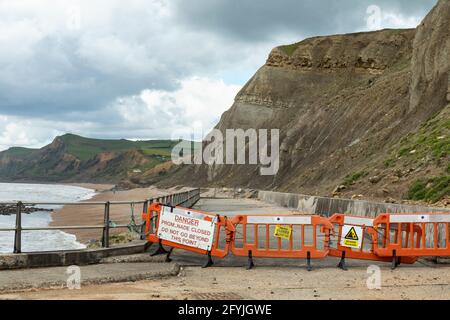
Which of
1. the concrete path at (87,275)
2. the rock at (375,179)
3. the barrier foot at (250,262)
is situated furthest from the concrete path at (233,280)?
the rock at (375,179)

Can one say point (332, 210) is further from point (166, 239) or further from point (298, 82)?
point (298, 82)

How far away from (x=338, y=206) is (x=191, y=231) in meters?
11.4

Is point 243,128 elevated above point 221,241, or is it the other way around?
point 243,128

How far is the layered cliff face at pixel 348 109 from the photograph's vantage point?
29453 mm

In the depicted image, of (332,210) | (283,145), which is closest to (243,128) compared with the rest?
(283,145)

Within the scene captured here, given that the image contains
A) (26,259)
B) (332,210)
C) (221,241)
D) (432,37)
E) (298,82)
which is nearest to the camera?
(26,259)

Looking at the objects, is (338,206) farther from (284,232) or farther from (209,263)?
(209,263)

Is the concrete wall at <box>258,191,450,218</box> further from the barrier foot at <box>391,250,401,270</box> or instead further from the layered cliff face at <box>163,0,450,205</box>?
the layered cliff face at <box>163,0,450,205</box>

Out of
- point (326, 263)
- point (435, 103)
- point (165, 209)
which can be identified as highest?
point (435, 103)

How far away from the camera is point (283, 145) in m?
68.9

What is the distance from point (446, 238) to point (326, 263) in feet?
7.82

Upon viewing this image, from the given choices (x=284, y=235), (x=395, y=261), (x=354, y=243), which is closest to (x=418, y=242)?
(x=395, y=261)

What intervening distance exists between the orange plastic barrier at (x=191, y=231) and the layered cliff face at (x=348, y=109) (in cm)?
1175

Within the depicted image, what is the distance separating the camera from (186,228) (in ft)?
37.1
